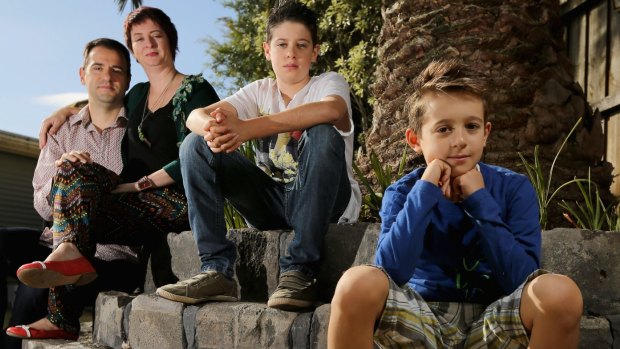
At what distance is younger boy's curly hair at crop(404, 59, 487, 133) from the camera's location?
2348 millimetres

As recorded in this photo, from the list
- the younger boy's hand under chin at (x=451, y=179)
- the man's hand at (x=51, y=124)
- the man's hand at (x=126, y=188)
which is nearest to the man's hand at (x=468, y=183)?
the younger boy's hand under chin at (x=451, y=179)

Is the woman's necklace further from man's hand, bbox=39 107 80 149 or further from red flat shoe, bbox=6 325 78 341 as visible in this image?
red flat shoe, bbox=6 325 78 341

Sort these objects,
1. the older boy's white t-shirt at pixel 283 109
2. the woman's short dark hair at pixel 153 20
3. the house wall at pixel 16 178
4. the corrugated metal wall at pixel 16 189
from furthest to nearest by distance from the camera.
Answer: the corrugated metal wall at pixel 16 189
the house wall at pixel 16 178
the woman's short dark hair at pixel 153 20
the older boy's white t-shirt at pixel 283 109

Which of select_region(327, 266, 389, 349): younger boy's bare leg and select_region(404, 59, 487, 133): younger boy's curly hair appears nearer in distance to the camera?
select_region(327, 266, 389, 349): younger boy's bare leg

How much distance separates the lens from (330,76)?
3344mm

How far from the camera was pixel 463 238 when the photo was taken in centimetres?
240

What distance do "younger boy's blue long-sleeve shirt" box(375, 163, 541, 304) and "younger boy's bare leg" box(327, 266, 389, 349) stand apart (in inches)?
6.3

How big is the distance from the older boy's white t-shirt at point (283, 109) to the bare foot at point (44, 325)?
4.39 feet

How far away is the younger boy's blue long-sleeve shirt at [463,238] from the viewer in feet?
7.14

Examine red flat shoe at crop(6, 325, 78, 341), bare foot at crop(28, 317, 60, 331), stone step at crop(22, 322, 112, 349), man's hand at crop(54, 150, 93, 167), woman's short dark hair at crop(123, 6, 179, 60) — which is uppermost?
woman's short dark hair at crop(123, 6, 179, 60)

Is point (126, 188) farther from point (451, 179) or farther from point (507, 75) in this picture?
point (507, 75)

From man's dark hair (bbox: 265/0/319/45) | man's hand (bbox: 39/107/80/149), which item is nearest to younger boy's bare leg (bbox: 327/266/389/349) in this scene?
man's dark hair (bbox: 265/0/319/45)

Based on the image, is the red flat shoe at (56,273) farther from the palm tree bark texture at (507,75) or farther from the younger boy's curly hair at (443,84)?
the younger boy's curly hair at (443,84)

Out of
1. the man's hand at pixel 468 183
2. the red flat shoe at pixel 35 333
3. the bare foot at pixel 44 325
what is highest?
the man's hand at pixel 468 183
